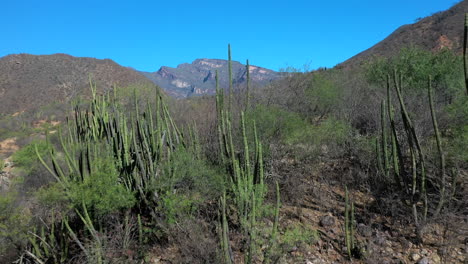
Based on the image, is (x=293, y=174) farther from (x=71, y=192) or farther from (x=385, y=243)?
(x=71, y=192)

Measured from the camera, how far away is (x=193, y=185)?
285 inches

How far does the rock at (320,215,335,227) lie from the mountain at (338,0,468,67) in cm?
3139

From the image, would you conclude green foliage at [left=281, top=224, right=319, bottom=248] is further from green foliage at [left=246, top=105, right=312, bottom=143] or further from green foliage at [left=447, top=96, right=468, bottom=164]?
green foliage at [left=447, top=96, right=468, bottom=164]

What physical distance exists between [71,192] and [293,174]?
5620 mm

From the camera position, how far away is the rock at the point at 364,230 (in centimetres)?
651

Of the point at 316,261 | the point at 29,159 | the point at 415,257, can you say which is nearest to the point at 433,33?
the point at 415,257

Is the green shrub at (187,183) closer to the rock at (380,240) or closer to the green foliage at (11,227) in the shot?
the green foliage at (11,227)

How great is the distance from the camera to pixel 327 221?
700 centimetres

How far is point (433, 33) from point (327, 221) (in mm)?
42798

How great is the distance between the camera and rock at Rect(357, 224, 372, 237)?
21.4 ft

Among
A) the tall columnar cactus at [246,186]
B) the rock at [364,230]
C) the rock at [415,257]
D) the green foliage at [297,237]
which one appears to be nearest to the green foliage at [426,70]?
the rock at [364,230]

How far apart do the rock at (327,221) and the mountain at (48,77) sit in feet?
112

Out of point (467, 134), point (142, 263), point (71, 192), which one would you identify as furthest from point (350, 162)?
point (71, 192)

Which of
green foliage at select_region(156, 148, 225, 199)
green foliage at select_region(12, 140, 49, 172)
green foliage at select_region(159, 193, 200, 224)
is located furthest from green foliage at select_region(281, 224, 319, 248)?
green foliage at select_region(12, 140, 49, 172)
